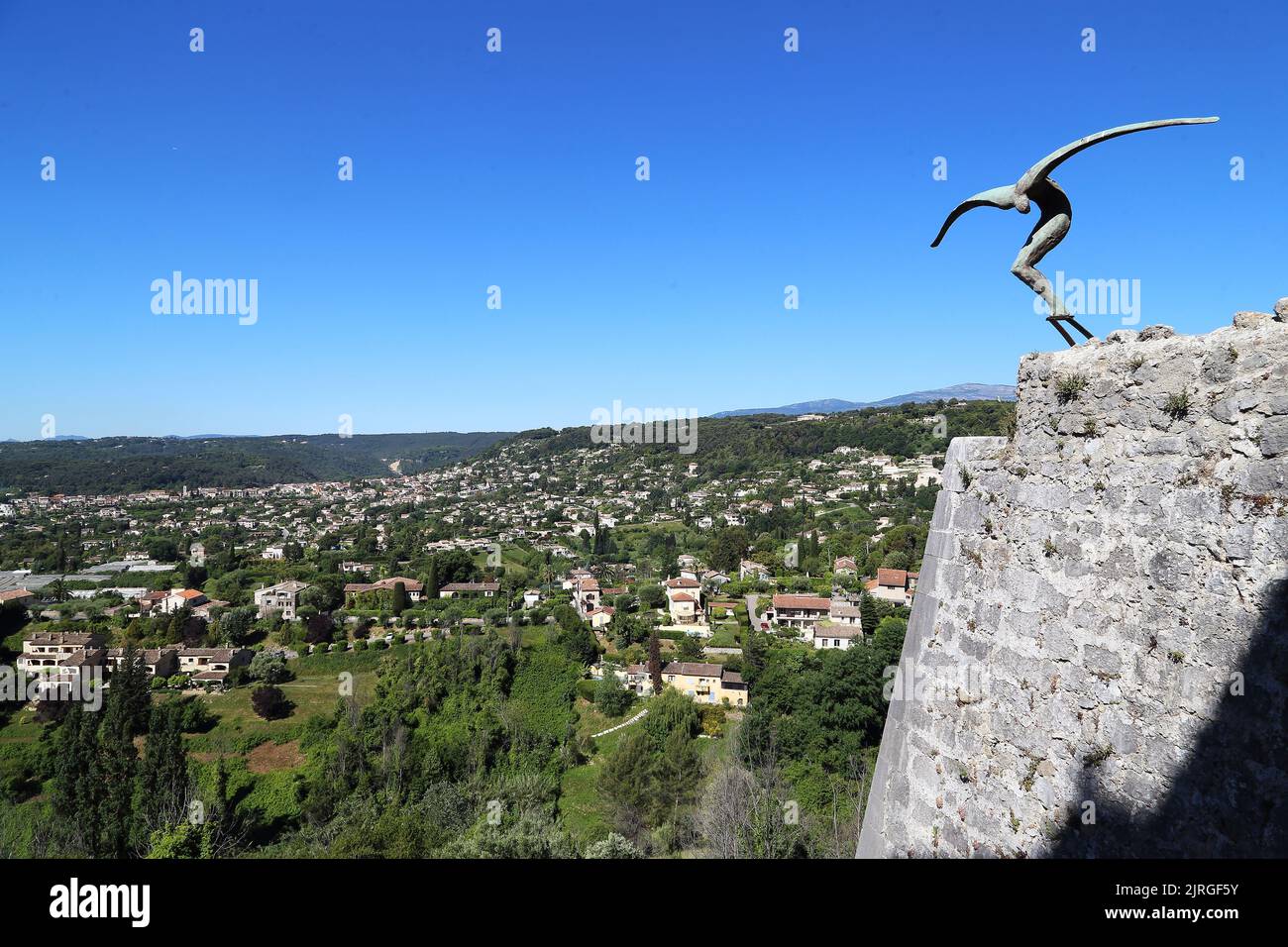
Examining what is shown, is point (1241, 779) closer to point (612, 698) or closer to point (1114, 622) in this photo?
point (1114, 622)

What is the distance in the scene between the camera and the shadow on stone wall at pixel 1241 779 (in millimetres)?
2250

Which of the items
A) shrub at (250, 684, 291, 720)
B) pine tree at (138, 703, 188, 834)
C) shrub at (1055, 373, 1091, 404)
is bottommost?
shrub at (250, 684, 291, 720)

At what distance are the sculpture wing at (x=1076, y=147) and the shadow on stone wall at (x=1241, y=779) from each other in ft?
6.63

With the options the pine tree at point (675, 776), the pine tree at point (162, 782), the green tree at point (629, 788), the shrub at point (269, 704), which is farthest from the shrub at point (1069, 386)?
the shrub at point (269, 704)

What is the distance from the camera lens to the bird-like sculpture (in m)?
3.19

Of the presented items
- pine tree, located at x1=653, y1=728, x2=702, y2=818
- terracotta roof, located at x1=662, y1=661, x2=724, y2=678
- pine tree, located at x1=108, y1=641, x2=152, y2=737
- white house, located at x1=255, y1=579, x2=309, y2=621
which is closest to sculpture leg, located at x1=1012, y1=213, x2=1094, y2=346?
pine tree, located at x1=653, y1=728, x2=702, y2=818

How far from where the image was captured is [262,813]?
3020cm

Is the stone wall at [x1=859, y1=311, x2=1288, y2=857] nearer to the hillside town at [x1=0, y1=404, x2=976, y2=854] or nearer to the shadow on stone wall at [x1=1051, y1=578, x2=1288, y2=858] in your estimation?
the shadow on stone wall at [x1=1051, y1=578, x2=1288, y2=858]

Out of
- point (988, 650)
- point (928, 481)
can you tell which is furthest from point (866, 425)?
point (988, 650)

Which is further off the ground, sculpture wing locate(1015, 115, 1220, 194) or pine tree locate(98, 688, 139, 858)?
sculpture wing locate(1015, 115, 1220, 194)

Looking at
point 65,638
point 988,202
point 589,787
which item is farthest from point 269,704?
point 988,202

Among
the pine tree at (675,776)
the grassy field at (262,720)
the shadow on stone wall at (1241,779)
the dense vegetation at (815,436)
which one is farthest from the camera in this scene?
the dense vegetation at (815,436)

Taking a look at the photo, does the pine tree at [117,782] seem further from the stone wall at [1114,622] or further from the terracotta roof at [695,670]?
the stone wall at [1114,622]
